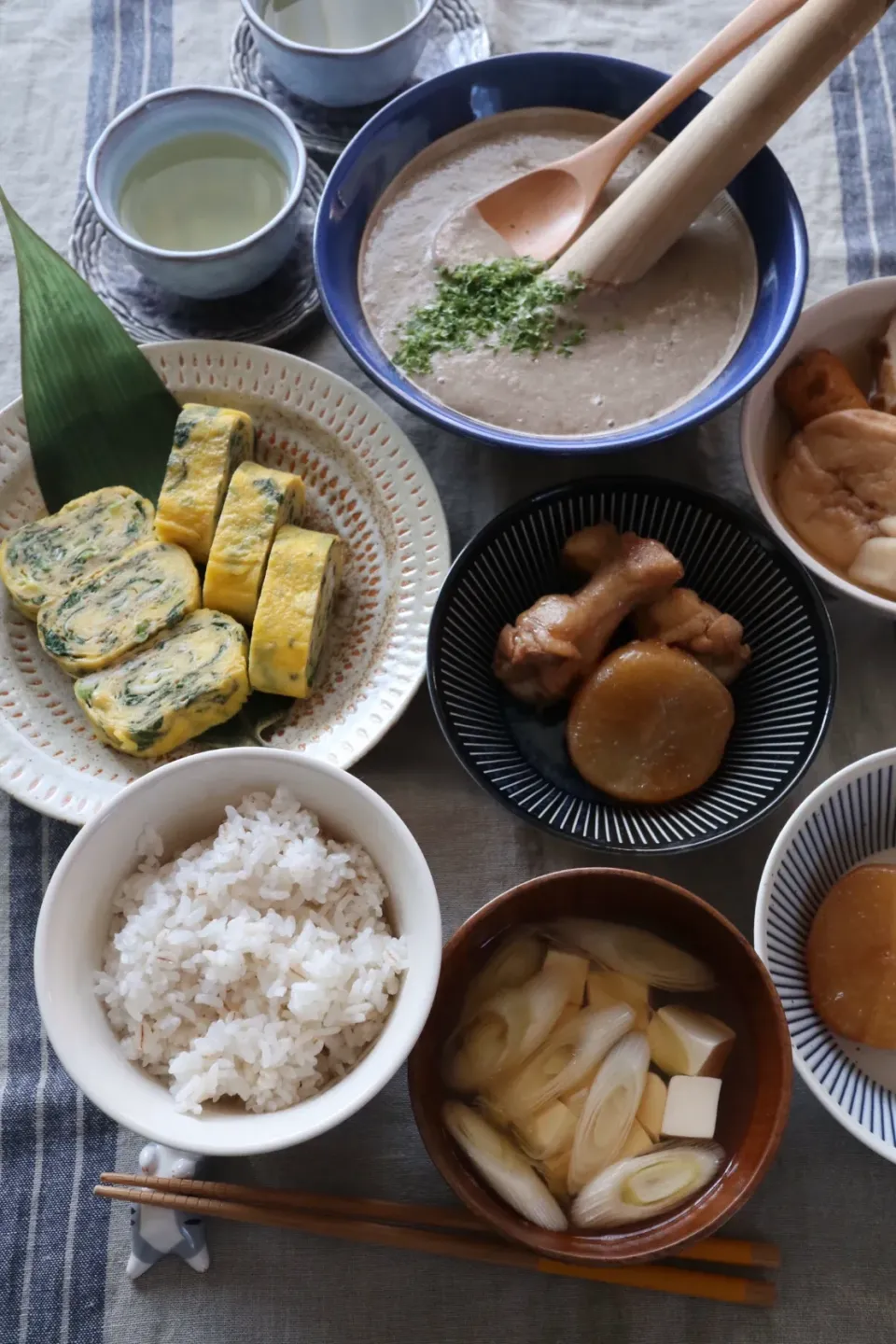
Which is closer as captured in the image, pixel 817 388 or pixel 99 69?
pixel 817 388

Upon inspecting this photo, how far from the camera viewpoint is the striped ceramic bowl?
1.14 meters

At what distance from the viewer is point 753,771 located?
4.14ft

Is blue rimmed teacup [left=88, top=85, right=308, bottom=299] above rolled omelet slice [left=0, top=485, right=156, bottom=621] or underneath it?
above

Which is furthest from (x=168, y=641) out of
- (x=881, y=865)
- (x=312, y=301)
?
(x=881, y=865)

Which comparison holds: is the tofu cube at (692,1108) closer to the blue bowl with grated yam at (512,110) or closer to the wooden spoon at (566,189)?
the blue bowl with grated yam at (512,110)

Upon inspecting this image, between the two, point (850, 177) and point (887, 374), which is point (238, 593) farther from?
point (850, 177)

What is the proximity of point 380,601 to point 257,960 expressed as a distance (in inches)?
20.0

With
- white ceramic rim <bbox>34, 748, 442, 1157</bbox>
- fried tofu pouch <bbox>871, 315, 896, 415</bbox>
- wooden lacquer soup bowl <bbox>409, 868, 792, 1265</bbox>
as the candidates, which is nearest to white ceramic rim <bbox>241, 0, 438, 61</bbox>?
fried tofu pouch <bbox>871, 315, 896, 415</bbox>

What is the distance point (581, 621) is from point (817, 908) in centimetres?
44

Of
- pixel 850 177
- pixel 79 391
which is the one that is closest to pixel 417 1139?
pixel 79 391

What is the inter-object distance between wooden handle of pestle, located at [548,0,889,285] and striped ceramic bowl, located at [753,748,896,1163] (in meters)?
0.73

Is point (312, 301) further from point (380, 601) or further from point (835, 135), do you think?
point (835, 135)

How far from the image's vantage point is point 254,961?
1.08 m

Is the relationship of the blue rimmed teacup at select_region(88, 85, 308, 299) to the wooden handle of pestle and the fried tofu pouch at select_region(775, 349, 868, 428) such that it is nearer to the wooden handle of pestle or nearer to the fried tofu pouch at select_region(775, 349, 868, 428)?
the wooden handle of pestle
